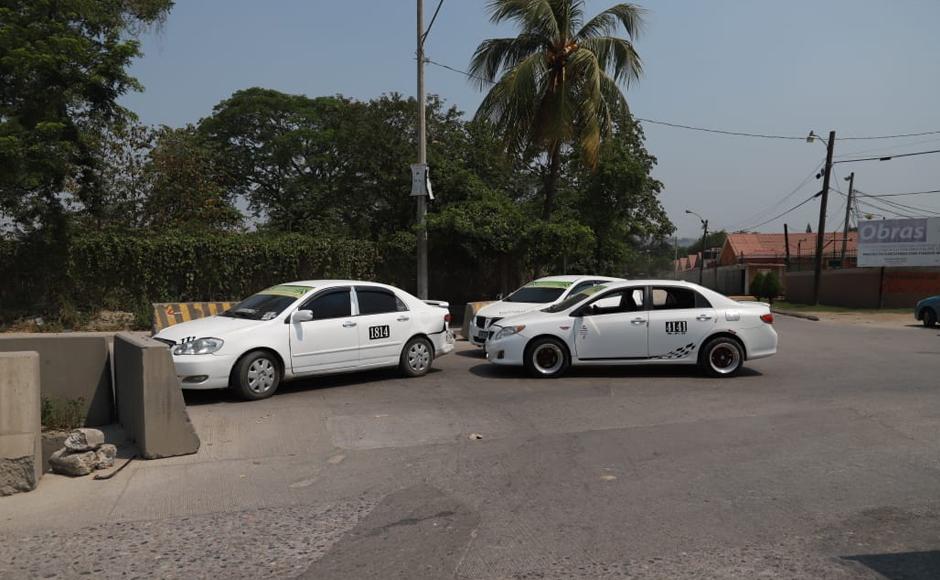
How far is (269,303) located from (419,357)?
7.93 feet

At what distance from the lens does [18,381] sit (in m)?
5.90

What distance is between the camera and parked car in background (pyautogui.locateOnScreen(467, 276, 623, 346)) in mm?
→ 13797

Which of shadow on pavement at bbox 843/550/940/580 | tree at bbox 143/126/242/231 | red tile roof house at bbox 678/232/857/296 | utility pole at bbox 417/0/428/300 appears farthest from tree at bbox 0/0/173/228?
red tile roof house at bbox 678/232/857/296

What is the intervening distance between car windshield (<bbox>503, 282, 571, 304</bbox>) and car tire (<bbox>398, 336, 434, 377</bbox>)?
3804 millimetres

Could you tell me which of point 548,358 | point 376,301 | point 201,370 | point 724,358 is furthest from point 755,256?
point 201,370

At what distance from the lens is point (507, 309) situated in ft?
45.9

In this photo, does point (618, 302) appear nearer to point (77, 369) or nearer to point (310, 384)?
point (310, 384)

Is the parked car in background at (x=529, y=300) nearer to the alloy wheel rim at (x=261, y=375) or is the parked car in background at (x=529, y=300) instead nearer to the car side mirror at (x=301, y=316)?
the car side mirror at (x=301, y=316)

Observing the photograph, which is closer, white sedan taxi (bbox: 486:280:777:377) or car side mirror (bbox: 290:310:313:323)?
car side mirror (bbox: 290:310:313:323)

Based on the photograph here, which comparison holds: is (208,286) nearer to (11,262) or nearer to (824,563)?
(11,262)

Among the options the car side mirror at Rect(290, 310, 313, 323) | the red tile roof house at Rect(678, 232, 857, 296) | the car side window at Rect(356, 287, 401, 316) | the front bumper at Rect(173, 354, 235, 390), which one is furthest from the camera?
the red tile roof house at Rect(678, 232, 857, 296)

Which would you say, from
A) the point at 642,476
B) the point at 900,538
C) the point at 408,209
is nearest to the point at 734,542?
the point at 900,538

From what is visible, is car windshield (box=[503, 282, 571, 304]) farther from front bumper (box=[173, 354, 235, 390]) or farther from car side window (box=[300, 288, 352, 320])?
front bumper (box=[173, 354, 235, 390])

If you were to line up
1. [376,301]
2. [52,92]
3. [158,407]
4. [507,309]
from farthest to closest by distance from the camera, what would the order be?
[52,92]
[507,309]
[376,301]
[158,407]
